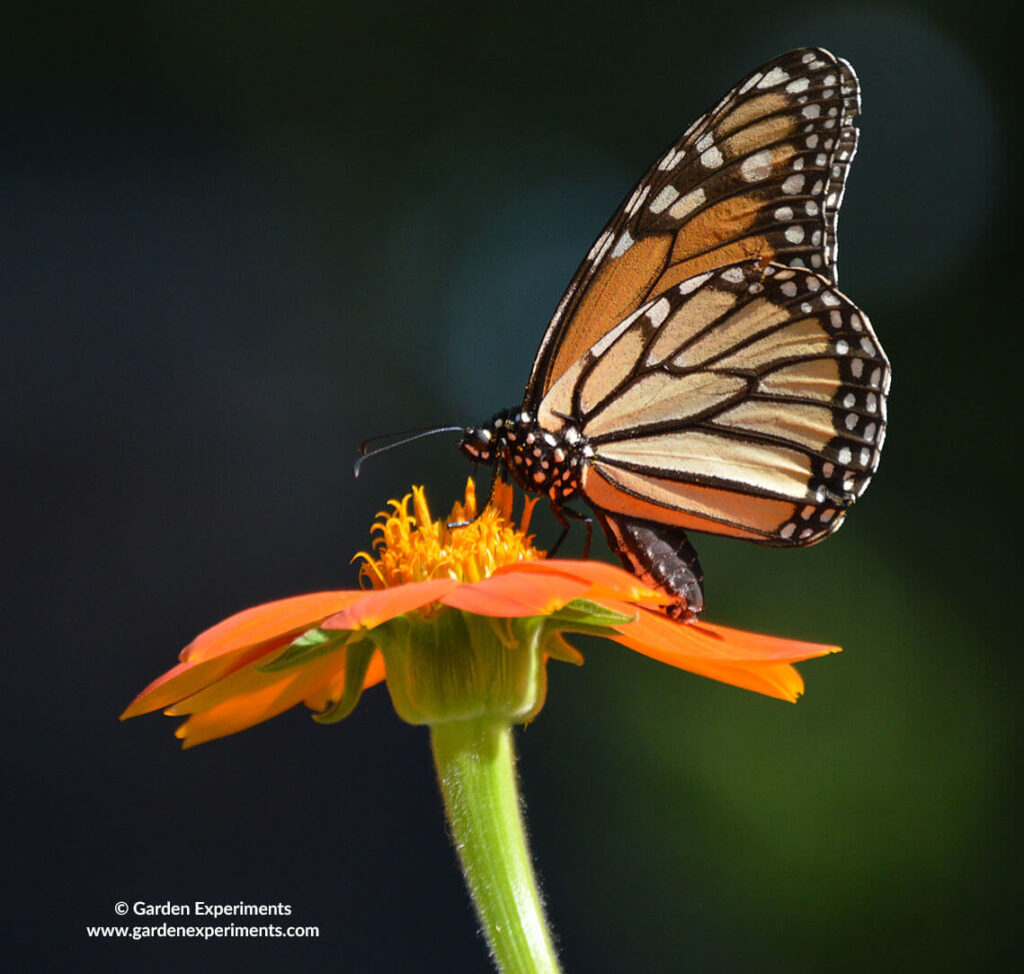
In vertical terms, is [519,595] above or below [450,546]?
below

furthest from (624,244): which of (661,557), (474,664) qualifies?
(474,664)

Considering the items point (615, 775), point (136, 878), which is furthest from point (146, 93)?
point (615, 775)

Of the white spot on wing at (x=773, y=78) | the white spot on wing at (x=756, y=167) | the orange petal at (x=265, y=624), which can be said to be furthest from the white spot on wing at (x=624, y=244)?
the orange petal at (x=265, y=624)

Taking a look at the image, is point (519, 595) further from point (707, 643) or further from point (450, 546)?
point (450, 546)

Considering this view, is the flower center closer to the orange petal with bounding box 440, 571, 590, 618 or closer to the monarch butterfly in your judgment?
the monarch butterfly

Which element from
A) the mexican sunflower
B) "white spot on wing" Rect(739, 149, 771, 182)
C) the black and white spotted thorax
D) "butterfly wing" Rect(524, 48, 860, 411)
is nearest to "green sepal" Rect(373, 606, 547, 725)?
the mexican sunflower
